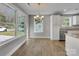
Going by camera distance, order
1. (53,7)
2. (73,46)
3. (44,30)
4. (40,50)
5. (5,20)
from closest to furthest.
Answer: (73,46)
(5,20)
(40,50)
(53,7)
(44,30)

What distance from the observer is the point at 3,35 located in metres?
3.94

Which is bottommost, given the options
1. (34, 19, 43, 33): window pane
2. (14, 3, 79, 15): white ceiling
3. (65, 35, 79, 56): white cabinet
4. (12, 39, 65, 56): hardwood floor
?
(12, 39, 65, 56): hardwood floor

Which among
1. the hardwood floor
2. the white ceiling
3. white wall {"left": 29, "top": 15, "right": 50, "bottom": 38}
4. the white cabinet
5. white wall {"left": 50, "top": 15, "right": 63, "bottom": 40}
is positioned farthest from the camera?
white wall {"left": 29, "top": 15, "right": 50, "bottom": 38}

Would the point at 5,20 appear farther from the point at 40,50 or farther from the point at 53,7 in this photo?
the point at 53,7

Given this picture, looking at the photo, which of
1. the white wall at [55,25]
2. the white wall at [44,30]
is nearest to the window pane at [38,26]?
the white wall at [44,30]

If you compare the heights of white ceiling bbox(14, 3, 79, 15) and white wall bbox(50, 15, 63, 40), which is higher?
white ceiling bbox(14, 3, 79, 15)

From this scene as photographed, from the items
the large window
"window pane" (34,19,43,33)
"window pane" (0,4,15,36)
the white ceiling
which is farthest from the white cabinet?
"window pane" (34,19,43,33)

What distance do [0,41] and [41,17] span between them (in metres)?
8.09

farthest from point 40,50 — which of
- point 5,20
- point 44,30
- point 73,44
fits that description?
point 44,30

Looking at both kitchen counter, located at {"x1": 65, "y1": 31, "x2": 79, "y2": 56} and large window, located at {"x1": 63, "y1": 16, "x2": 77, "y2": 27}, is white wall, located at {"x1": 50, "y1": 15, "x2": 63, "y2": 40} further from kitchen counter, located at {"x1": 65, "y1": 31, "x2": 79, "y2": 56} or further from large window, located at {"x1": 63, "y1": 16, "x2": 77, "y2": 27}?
kitchen counter, located at {"x1": 65, "y1": 31, "x2": 79, "y2": 56}

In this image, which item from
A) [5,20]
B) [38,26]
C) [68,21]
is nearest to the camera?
[5,20]

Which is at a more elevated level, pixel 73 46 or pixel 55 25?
pixel 55 25

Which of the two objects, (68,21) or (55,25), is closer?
(55,25)

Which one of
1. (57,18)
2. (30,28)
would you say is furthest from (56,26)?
(30,28)
